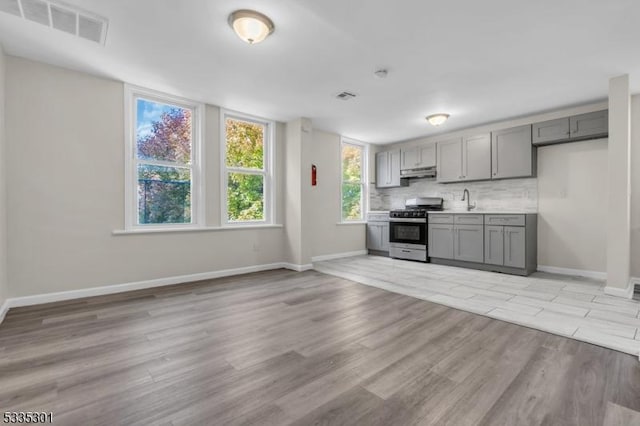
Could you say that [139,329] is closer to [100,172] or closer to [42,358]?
[42,358]

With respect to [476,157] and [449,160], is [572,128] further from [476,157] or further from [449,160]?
[449,160]

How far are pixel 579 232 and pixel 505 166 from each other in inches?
56.7

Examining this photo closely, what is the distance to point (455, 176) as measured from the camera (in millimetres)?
5605

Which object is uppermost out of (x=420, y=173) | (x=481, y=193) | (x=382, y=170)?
(x=382, y=170)

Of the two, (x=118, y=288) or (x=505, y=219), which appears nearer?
(x=118, y=288)

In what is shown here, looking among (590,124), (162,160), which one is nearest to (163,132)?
(162,160)

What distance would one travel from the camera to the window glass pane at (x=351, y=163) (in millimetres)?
6605

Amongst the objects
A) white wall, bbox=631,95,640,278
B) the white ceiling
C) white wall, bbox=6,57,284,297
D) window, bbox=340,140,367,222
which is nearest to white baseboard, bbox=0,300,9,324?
white wall, bbox=6,57,284,297

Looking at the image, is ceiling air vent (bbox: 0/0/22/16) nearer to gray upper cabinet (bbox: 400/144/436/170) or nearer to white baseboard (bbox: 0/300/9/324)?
white baseboard (bbox: 0/300/9/324)

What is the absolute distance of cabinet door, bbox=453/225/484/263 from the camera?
16.2 feet

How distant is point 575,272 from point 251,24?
18.1ft

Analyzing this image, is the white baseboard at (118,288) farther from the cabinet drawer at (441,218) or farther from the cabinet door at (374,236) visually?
the cabinet drawer at (441,218)

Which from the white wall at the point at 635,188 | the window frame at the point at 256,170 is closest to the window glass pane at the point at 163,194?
the window frame at the point at 256,170

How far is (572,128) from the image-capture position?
4.34m
